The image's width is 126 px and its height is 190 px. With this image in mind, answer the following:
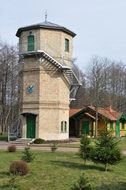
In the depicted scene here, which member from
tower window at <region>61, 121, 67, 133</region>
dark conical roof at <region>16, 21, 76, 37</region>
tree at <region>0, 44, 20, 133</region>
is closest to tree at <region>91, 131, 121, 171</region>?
tower window at <region>61, 121, 67, 133</region>

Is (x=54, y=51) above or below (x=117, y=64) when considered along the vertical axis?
below

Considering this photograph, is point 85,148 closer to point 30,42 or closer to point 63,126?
point 63,126

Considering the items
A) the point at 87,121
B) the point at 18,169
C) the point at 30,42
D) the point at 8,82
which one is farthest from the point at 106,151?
the point at 8,82

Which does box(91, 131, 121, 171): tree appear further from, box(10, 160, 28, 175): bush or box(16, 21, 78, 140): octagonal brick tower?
box(16, 21, 78, 140): octagonal brick tower

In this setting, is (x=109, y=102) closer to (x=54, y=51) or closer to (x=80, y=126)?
(x=80, y=126)

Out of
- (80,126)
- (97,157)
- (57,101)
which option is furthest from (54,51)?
(97,157)

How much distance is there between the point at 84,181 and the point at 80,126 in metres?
38.1

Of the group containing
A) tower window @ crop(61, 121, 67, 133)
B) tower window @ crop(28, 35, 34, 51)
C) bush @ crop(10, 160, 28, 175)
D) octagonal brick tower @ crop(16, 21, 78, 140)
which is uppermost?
tower window @ crop(28, 35, 34, 51)

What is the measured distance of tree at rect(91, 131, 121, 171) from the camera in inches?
690

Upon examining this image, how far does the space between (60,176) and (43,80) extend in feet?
76.3

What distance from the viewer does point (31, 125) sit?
39312mm

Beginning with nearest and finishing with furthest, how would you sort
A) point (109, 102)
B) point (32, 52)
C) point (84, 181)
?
point (84, 181) → point (32, 52) → point (109, 102)

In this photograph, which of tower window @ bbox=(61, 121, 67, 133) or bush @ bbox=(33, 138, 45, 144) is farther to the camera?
tower window @ bbox=(61, 121, 67, 133)

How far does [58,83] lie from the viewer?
38938 millimetres
